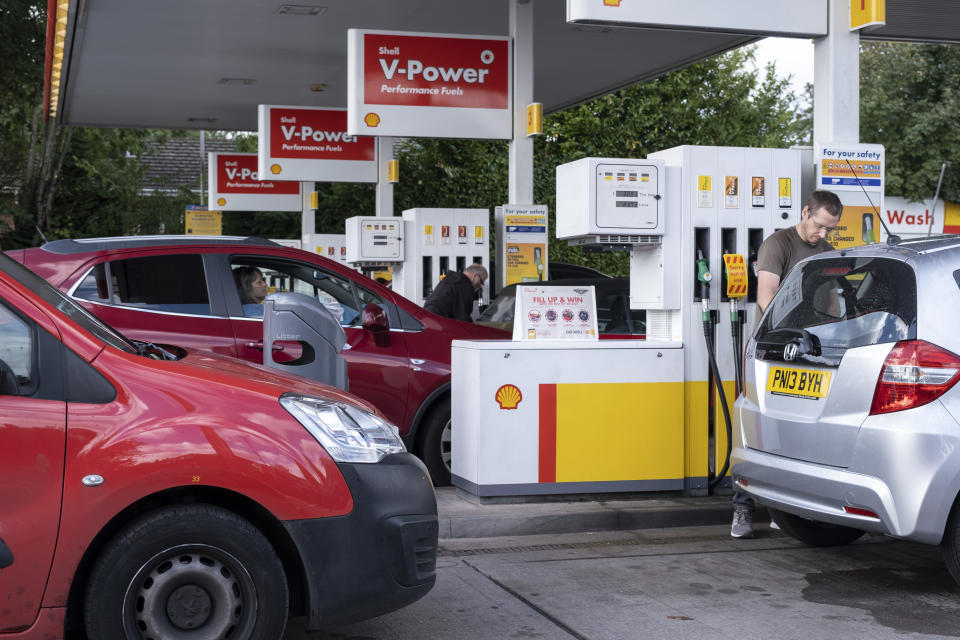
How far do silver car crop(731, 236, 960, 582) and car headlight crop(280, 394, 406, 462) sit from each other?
2.15 meters

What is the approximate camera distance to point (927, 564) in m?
6.36

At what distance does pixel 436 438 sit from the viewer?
8.28 m

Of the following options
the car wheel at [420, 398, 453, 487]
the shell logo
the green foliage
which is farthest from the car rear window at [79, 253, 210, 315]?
the green foliage

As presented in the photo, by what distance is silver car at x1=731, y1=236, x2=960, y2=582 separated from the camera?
5098 millimetres

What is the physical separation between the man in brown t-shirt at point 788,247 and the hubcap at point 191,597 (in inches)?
147

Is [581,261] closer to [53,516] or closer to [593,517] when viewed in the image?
[593,517]

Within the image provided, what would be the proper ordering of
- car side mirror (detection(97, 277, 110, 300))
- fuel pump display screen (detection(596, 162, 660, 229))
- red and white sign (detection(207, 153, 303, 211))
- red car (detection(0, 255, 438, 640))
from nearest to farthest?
red car (detection(0, 255, 438, 640)), fuel pump display screen (detection(596, 162, 660, 229)), car side mirror (detection(97, 277, 110, 300)), red and white sign (detection(207, 153, 303, 211))

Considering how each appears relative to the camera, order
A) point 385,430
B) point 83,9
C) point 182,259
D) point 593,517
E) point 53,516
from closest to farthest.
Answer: point 53,516, point 385,430, point 593,517, point 182,259, point 83,9

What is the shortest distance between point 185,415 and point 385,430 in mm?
796

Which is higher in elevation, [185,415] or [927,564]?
[185,415]

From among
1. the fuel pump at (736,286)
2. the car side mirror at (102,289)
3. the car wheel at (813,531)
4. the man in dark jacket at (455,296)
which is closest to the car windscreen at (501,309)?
the man in dark jacket at (455,296)

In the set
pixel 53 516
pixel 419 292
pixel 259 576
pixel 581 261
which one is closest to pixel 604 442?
pixel 259 576

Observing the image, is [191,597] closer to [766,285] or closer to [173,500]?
[173,500]

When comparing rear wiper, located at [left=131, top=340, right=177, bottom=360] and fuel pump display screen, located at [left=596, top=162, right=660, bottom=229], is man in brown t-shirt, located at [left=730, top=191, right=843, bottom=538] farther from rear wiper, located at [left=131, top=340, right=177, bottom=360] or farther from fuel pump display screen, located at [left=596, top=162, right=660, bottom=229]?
rear wiper, located at [left=131, top=340, right=177, bottom=360]
